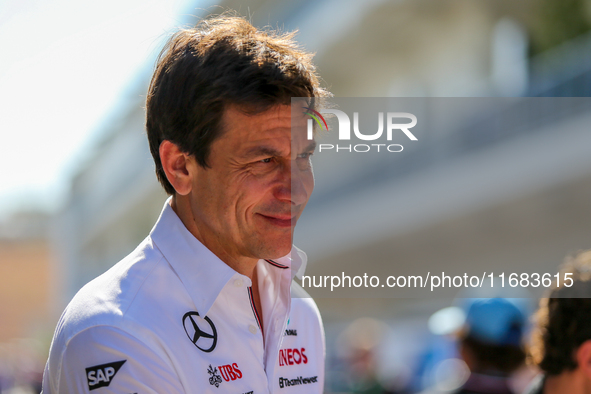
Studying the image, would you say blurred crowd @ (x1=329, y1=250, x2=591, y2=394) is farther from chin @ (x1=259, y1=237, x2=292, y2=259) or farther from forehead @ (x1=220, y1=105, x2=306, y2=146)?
forehead @ (x1=220, y1=105, x2=306, y2=146)

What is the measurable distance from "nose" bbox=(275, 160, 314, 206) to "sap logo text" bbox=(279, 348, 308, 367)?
50 centimetres

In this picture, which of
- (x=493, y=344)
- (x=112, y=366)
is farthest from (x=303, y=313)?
(x=493, y=344)

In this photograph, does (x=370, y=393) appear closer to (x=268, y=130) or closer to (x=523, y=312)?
(x=523, y=312)

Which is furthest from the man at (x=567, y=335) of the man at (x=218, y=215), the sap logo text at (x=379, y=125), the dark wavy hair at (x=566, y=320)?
the man at (x=218, y=215)

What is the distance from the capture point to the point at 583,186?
726cm

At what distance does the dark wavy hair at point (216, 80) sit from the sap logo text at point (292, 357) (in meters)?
0.66

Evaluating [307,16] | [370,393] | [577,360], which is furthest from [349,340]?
[307,16]

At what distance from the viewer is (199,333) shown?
168cm

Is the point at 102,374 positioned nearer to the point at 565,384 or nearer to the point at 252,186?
the point at 252,186

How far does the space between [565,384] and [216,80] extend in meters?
1.56

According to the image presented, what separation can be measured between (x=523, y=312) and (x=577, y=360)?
26.6 inches

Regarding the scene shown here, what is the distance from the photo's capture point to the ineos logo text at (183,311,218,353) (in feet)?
5.45

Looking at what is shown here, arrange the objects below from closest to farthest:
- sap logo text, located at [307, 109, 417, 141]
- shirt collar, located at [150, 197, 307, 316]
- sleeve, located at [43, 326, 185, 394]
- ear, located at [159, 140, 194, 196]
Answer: sleeve, located at [43, 326, 185, 394], shirt collar, located at [150, 197, 307, 316], ear, located at [159, 140, 194, 196], sap logo text, located at [307, 109, 417, 141]

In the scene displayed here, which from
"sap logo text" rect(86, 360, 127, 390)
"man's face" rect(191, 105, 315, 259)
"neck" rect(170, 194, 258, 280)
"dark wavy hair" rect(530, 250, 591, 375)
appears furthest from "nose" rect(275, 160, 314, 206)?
"dark wavy hair" rect(530, 250, 591, 375)
